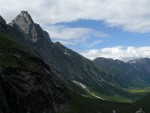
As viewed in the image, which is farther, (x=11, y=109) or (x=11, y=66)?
(x=11, y=66)

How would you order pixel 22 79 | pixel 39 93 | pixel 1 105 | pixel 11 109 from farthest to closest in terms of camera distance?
pixel 39 93 < pixel 22 79 < pixel 11 109 < pixel 1 105

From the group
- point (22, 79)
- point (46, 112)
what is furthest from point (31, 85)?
point (46, 112)

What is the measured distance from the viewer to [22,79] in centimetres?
18362

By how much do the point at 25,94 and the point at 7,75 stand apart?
597 inches

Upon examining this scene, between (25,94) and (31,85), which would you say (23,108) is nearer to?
(25,94)

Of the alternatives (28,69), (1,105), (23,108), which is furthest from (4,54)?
(1,105)

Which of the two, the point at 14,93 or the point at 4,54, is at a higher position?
the point at 4,54

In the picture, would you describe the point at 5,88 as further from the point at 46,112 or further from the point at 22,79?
the point at 46,112

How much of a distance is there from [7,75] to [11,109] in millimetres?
20179

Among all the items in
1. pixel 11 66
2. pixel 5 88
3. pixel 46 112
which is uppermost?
pixel 11 66

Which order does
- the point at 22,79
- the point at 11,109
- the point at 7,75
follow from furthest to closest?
1. the point at 22,79
2. the point at 7,75
3. the point at 11,109

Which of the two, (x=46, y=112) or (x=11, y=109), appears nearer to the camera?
(x=11, y=109)

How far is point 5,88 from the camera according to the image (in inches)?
6368

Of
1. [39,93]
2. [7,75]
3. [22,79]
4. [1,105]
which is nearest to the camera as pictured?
[1,105]
